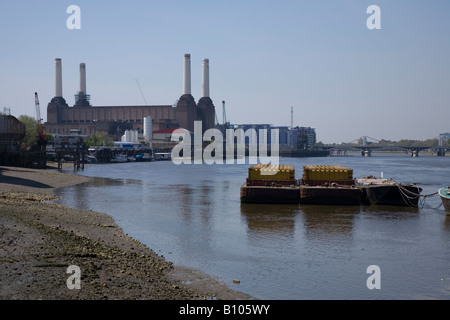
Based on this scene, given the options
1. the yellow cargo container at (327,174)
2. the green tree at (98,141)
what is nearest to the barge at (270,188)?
the yellow cargo container at (327,174)

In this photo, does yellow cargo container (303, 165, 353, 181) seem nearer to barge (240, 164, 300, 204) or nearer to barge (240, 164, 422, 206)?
barge (240, 164, 422, 206)

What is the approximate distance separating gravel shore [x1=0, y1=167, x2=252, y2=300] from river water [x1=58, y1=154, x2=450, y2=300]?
154 cm

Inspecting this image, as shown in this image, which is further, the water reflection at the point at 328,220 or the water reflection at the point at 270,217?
the water reflection at the point at 270,217

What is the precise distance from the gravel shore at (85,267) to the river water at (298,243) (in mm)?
1541

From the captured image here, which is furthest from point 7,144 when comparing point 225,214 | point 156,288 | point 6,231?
point 156,288

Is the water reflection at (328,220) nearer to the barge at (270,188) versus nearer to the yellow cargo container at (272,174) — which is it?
the barge at (270,188)

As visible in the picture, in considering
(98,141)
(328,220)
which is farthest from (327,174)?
(98,141)

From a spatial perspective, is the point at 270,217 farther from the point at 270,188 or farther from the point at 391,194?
the point at 391,194

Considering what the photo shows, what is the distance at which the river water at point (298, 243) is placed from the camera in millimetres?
19859

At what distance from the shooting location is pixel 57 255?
19.8 m

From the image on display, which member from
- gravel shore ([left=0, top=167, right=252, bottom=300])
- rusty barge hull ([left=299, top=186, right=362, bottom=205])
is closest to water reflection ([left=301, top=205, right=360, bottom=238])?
rusty barge hull ([left=299, top=186, right=362, bottom=205])

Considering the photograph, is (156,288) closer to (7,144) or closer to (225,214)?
(225,214)

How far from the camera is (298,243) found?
28094mm
